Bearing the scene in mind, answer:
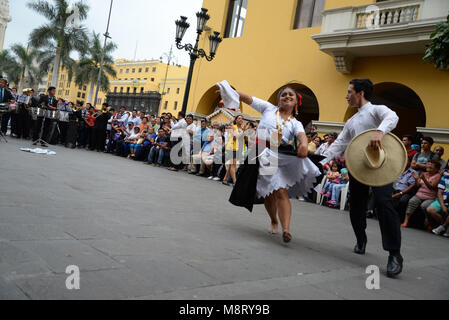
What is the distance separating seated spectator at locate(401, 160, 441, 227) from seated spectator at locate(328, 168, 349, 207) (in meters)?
1.97

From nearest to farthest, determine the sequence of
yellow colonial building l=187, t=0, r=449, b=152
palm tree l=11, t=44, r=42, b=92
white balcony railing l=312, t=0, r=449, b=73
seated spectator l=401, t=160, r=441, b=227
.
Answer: seated spectator l=401, t=160, r=441, b=227, white balcony railing l=312, t=0, r=449, b=73, yellow colonial building l=187, t=0, r=449, b=152, palm tree l=11, t=44, r=42, b=92

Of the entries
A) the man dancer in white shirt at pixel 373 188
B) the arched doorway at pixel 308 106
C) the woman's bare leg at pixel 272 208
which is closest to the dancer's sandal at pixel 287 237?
the woman's bare leg at pixel 272 208

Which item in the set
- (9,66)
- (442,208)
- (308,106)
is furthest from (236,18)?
(9,66)

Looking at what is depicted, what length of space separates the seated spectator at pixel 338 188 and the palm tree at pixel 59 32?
108 ft

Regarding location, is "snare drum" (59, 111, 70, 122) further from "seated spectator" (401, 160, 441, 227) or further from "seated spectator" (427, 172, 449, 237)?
"seated spectator" (427, 172, 449, 237)

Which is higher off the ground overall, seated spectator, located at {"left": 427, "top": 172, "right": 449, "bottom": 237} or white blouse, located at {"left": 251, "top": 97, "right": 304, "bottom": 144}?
white blouse, located at {"left": 251, "top": 97, "right": 304, "bottom": 144}

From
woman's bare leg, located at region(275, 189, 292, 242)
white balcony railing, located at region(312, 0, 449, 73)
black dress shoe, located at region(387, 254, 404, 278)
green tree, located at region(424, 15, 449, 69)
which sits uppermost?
white balcony railing, located at region(312, 0, 449, 73)

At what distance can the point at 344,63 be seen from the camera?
1368cm

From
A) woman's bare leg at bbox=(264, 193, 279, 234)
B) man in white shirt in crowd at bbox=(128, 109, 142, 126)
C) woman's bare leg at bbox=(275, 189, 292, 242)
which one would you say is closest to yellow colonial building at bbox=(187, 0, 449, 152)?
man in white shirt in crowd at bbox=(128, 109, 142, 126)

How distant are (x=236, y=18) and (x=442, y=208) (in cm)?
1472

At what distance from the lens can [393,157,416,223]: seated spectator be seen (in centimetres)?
862

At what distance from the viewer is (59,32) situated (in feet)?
122

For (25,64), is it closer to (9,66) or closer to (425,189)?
(9,66)
